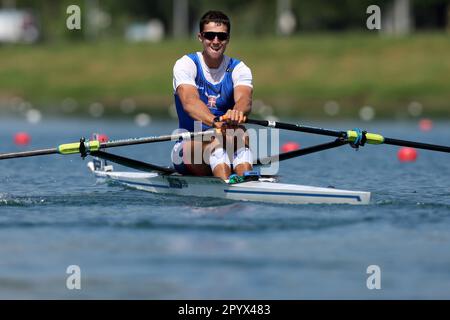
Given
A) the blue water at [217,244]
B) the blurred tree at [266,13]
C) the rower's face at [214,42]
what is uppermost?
the blurred tree at [266,13]

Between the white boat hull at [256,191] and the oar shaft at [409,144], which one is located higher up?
the oar shaft at [409,144]

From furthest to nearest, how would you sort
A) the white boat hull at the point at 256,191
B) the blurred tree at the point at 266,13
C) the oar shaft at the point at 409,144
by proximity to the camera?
the blurred tree at the point at 266,13 → the oar shaft at the point at 409,144 → the white boat hull at the point at 256,191

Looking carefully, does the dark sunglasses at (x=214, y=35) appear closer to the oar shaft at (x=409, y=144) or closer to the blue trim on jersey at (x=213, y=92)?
the blue trim on jersey at (x=213, y=92)

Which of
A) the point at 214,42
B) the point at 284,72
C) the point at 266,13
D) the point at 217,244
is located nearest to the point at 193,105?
the point at 214,42

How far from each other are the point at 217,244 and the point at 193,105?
280 centimetres

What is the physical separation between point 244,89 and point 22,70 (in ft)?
117

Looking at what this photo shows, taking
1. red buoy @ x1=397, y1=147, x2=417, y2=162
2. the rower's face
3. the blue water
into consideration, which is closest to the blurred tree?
red buoy @ x1=397, y1=147, x2=417, y2=162

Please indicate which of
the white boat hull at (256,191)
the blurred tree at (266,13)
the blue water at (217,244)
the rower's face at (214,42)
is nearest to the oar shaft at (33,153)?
the blue water at (217,244)

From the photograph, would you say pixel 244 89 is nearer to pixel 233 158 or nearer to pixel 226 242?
pixel 233 158

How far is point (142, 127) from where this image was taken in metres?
27.6

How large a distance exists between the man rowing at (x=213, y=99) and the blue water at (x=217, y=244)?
485mm

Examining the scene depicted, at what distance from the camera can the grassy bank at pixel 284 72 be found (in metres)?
38.6

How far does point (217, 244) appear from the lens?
9531mm
